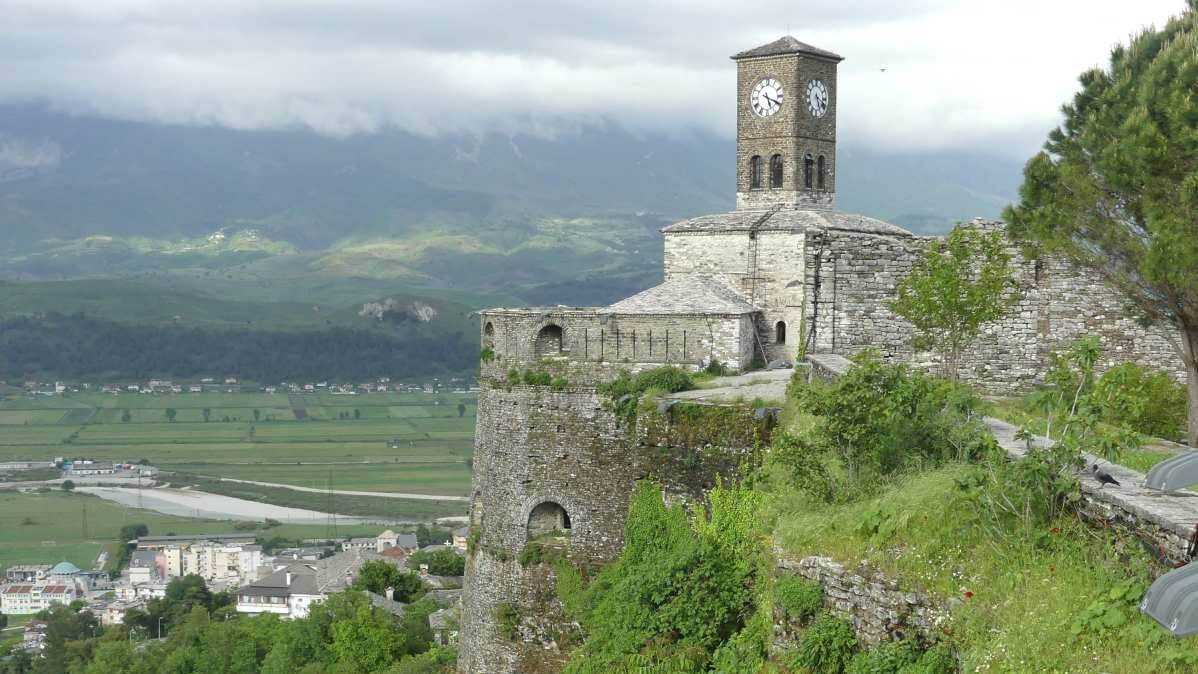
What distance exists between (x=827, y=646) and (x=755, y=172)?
Result: 36046mm

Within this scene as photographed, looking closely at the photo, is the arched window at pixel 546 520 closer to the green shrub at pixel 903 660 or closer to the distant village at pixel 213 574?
the green shrub at pixel 903 660

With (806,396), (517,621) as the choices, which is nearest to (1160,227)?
(806,396)

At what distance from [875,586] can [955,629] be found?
3.66 feet

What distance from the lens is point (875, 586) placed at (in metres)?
11.7

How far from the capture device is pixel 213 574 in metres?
131

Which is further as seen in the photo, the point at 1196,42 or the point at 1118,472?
the point at 1196,42

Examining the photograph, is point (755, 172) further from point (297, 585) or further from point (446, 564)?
point (297, 585)

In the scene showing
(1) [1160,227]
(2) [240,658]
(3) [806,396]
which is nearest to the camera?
(3) [806,396]

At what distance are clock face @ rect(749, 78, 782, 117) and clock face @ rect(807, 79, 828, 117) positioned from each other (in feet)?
2.98

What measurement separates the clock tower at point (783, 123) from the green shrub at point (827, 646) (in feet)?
113

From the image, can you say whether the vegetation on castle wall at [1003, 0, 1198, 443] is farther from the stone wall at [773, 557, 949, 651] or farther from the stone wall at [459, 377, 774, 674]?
the stone wall at [773, 557, 949, 651]

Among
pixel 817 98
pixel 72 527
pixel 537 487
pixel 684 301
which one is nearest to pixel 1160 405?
pixel 537 487

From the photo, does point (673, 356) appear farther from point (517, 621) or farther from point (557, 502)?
point (517, 621)

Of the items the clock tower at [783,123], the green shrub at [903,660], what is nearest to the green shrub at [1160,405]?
the green shrub at [903,660]
